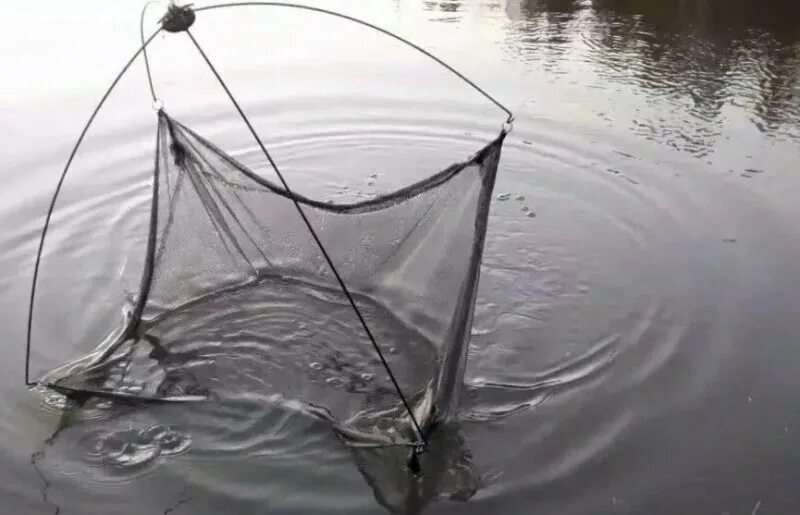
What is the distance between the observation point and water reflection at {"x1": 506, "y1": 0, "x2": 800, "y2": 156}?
4.85m

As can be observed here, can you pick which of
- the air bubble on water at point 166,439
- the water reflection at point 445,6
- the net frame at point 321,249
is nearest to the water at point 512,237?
the air bubble on water at point 166,439

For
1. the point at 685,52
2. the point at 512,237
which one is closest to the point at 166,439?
the point at 512,237

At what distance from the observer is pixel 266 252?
325 centimetres

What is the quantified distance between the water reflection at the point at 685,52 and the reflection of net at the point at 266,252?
2.36 metres

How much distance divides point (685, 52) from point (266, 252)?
428cm

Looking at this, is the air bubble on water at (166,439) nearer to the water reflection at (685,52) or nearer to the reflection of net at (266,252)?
the reflection of net at (266,252)

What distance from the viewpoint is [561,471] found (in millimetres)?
2402

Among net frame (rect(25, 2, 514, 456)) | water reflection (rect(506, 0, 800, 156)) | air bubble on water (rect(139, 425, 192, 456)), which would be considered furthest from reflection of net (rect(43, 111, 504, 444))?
water reflection (rect(506, 0, 800, 156))

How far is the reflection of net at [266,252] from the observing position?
269 centimetres

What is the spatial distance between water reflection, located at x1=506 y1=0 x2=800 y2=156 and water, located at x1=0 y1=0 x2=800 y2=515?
0.03 m

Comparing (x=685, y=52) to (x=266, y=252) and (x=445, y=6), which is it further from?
(x=266, y=252)

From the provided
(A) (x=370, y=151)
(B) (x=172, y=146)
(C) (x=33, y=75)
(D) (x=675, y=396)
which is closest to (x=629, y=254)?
(D) (x=675, y=396)

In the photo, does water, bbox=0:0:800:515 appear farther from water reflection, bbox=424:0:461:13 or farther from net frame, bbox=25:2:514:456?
water reflection, bbox=424:0:461:13

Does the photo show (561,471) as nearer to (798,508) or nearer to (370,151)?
(798,508)
